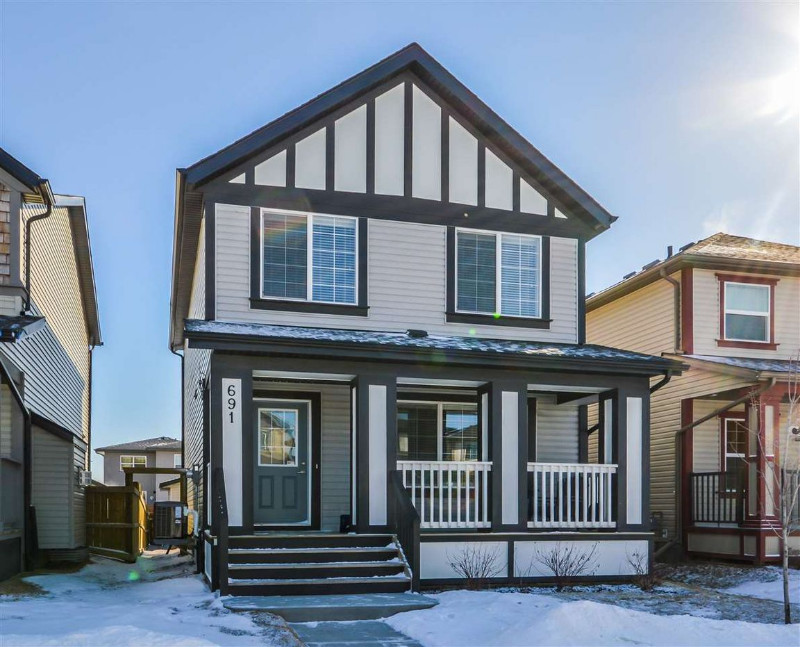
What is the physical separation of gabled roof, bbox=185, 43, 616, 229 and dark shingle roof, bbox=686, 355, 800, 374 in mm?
3744

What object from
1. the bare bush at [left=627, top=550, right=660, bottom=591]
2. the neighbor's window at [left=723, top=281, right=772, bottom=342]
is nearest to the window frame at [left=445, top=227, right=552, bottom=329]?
the bare bush at [left=627, top=550, right=660, bottom=591]

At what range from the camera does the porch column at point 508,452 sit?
13031 mm

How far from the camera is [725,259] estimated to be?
18281mm

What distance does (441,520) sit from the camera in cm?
1277

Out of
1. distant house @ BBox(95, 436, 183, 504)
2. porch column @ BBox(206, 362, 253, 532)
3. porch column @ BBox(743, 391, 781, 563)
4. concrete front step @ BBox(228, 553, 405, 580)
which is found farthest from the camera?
distant house @ BBox(95, 436, 183, 504)

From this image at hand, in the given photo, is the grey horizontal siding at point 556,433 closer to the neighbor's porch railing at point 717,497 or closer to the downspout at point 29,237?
the neighbor's porch railing at point 717,497

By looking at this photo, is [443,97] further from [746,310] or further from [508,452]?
[746,310]

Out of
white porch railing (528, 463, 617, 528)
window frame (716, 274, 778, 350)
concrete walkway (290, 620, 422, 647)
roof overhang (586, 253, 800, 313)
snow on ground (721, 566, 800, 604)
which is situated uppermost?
roof overhang (586, 253, 800, 313)

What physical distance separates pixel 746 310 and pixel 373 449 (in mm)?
10112

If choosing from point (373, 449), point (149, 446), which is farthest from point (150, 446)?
point (373, 449)

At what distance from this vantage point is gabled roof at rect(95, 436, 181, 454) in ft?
166

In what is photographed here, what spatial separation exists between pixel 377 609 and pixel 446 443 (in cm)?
543

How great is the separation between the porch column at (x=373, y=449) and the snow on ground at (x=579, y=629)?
9.00ft

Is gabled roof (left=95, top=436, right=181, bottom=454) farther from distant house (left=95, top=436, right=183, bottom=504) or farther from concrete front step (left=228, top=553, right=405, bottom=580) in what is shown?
concrete front step (left=228, top=553, right=405, bottom=580)
